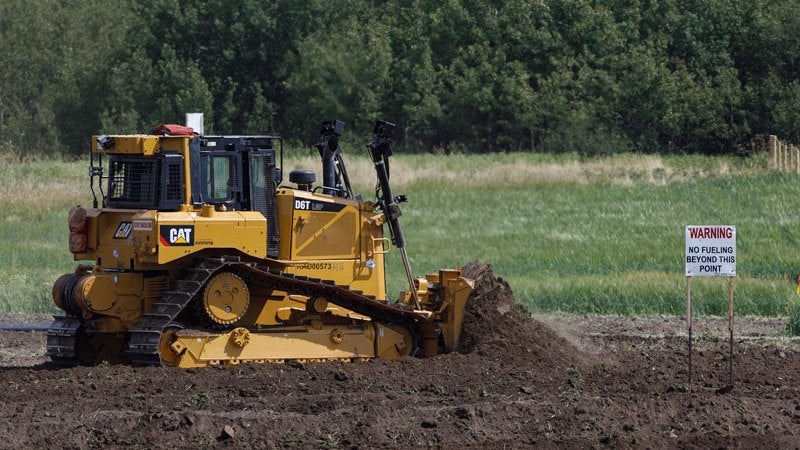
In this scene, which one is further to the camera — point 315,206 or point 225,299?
point 315,206

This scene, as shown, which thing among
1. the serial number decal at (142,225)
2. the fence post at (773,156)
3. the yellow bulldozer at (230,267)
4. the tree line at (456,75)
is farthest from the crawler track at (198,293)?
the tree line at (456,75)

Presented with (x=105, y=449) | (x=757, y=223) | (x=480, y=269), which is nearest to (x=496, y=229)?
(x=757, y=223)

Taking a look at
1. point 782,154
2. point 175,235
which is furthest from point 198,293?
point 782,154

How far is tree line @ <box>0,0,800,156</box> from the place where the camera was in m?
58.9

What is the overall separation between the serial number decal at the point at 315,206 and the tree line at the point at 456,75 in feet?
132

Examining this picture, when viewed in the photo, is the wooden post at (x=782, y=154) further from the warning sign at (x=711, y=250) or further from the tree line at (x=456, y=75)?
the warning sign at (x=711, y=250)

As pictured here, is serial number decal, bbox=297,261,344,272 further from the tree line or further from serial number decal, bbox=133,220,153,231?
the tree line

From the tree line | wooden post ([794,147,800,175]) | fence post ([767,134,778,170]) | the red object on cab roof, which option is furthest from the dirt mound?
the tree line

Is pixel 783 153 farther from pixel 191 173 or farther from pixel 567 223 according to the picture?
pixel 191 173

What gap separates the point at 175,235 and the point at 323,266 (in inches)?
85.0

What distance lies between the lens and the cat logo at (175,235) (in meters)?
14.9

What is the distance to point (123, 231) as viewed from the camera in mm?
15422

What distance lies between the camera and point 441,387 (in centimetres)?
1460

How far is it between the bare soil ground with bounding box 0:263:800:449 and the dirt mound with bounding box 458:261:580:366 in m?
0.02
